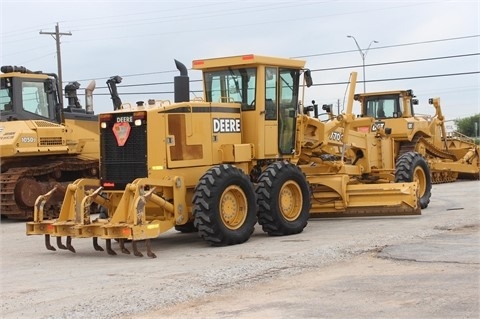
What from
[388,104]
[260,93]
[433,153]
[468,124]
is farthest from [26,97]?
[468,124]

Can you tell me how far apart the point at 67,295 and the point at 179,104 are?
15.4ft

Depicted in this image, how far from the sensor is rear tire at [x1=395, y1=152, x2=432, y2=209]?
16469 millimetres

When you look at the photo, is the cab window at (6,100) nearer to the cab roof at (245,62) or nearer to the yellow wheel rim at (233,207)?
the cab roof at (245,62)

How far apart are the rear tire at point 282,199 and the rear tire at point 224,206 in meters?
0.36

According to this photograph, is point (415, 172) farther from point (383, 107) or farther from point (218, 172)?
point (383, 107)

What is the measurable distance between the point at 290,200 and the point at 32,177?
8.52 metres

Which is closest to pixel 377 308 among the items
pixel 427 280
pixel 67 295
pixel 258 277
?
pixel 427 280

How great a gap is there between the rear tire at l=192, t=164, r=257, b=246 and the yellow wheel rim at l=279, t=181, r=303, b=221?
0.85m

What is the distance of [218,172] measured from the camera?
11.5 metres

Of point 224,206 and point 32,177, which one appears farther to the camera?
point 32,177

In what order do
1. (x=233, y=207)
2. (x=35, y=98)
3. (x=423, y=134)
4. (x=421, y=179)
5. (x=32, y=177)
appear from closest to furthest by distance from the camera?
(x=233, y=207), (x=421, y=179), (x=32, y=177), (x=35, y=98), (x=423, y=134)

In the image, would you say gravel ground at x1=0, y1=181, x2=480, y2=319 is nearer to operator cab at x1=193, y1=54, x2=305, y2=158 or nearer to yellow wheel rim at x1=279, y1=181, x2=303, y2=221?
yellow wheel rim at x1=279, y1=181, x2=303, y2=221

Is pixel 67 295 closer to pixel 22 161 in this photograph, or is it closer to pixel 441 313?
pixel 441 313

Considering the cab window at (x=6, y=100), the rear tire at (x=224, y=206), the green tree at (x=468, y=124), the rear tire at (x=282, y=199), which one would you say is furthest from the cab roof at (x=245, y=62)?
the green tree at (x=468, y=124)
